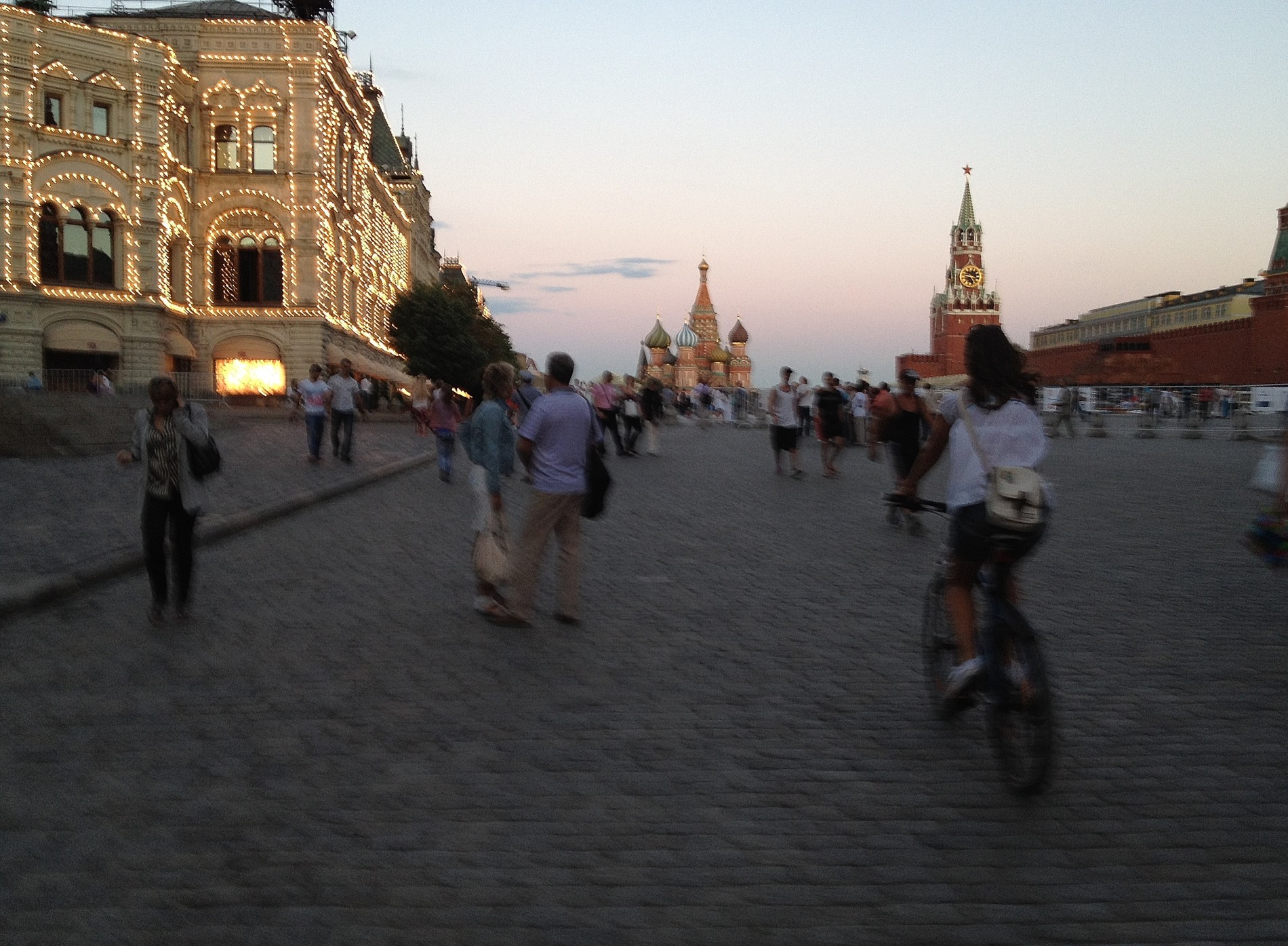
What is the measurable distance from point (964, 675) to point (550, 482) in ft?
11.5

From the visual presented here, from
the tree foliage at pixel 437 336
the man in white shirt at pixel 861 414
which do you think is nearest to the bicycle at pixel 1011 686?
the man in white shirt at pixel 861 414

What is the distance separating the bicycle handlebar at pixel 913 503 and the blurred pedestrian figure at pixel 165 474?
4.37m

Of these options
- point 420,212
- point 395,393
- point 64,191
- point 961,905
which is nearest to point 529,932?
point 961,905

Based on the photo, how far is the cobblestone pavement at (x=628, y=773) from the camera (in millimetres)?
3523

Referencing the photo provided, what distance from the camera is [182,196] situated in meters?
46.5

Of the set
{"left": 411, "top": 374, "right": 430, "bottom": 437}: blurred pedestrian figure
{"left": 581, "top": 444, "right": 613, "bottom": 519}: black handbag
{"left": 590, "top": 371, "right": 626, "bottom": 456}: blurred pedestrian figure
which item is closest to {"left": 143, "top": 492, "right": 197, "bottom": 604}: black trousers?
{"left": 581, "top": 444, "right": 613, "bottom": 519}: black handbag

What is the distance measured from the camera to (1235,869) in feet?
12.4

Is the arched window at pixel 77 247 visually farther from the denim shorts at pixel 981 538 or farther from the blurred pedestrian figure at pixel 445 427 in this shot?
the denim shorts at pixel 981 538

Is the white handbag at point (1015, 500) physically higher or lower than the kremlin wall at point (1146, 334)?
lower

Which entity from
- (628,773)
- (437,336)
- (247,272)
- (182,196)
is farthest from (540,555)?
(437,336)

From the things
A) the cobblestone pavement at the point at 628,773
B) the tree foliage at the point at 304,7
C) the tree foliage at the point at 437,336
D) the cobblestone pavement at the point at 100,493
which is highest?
the tree foliage at the point at 304,7

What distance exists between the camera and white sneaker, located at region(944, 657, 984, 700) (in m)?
4.74

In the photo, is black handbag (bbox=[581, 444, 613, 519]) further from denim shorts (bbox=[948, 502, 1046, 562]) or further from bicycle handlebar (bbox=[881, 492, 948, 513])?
denim shorts (bbox=[948, 502, 1046, 562])

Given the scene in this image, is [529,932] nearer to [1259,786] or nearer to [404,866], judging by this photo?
[404,866]
